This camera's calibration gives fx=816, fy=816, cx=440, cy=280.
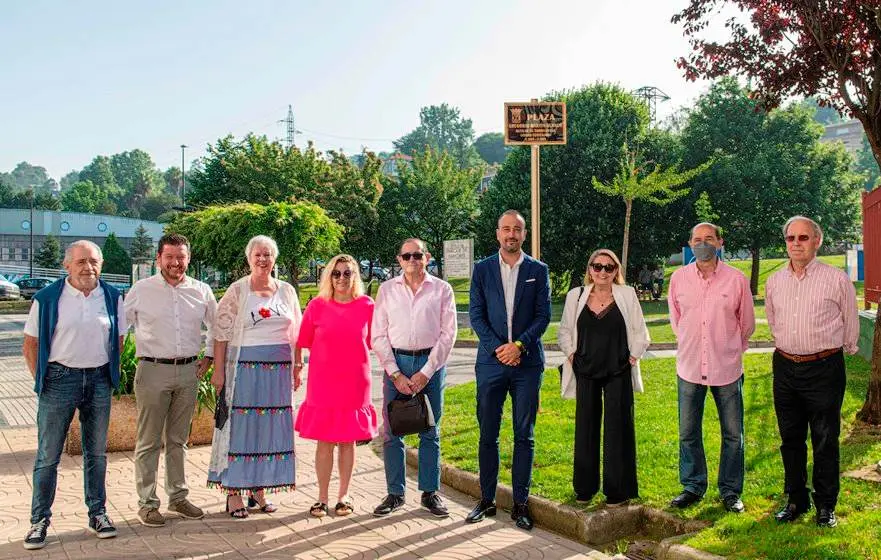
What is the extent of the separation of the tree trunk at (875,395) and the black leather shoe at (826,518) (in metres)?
2.95

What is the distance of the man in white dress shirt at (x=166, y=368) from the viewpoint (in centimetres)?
580

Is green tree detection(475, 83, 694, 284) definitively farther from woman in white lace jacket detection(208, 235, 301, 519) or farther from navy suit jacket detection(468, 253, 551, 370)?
woman in white lace jacket detection(208, 235, 301, 519)

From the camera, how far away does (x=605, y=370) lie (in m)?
5.85

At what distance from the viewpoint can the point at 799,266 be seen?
544 centimetres

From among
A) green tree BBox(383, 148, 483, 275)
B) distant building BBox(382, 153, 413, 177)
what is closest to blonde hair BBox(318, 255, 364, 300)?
green tree BBox(383, 148, 483, 275)

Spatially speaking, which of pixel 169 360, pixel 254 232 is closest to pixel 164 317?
pixel 169 360

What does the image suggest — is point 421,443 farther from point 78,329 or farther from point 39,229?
point 39,229

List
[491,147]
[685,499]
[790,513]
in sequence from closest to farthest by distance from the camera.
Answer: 1. [790,513]
2. [685,499]
3. [491,147]

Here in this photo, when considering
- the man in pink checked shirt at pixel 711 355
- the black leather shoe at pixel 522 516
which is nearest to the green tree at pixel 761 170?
the man in pink checked shirt at pixel 711 355

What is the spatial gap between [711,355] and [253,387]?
3275 millimetres

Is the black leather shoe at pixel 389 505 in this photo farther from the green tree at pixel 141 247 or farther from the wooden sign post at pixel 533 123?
the green tree at pixel 141 247

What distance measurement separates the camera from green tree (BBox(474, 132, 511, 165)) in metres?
166

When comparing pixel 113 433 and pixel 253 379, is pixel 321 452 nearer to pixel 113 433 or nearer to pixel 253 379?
pixel 253 379

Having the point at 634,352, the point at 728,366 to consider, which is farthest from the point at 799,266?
the point at 634,352
